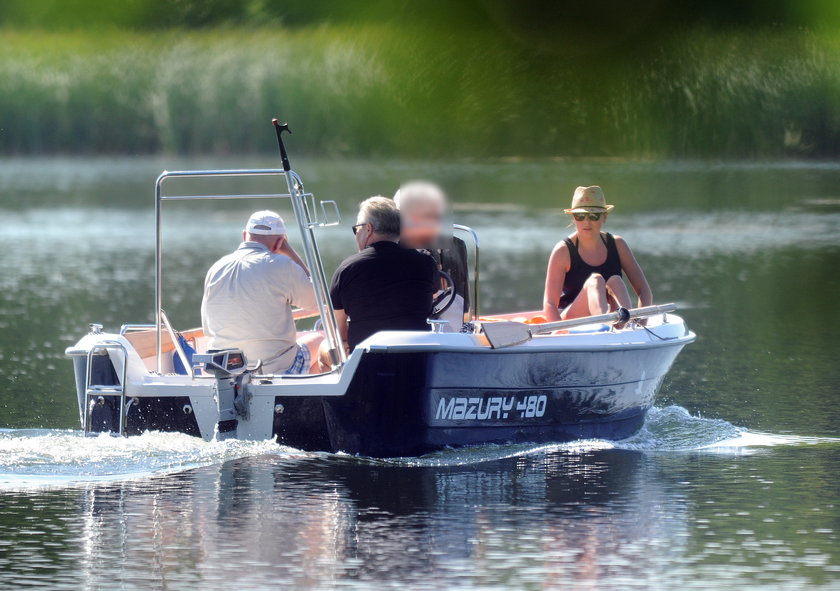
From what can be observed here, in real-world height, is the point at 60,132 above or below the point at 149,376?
above

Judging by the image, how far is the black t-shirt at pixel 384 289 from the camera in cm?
736

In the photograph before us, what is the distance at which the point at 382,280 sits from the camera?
24.3 ft

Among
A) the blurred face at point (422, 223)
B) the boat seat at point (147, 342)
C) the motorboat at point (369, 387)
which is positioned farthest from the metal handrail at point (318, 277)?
the boat seat at point (147, 342)

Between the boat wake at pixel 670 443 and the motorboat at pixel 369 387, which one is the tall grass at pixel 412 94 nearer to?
the boat wake at pixel 670 443

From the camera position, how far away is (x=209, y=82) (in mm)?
42062

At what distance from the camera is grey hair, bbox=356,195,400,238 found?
7387 mm

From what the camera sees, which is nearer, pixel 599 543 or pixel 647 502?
pixel 599 543

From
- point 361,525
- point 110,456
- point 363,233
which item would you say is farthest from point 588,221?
point 361,525

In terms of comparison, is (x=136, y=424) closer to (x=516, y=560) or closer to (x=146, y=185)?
(x=516, y=560)

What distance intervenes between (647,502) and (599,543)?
755 mm

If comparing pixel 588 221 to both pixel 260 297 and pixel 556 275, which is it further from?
pixel 260 297

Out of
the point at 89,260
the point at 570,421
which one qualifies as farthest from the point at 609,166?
the point at 570,421

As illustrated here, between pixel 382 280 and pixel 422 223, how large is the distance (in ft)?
2.15

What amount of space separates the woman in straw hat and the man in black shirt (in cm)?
135
